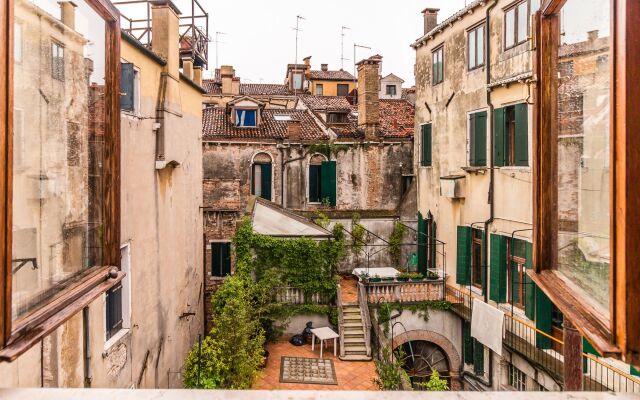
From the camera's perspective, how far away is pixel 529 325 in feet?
36.9

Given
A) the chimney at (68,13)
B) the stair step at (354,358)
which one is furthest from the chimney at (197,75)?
the chimney at (68,13)

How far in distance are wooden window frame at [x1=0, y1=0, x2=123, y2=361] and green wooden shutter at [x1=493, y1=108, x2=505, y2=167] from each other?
11.2 meters

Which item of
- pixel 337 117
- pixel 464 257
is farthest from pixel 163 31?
pixel 337 117

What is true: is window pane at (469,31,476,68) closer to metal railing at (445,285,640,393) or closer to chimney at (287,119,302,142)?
metal railing at (445,285,640,393)

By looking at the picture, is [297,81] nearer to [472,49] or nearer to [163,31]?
[472,49]

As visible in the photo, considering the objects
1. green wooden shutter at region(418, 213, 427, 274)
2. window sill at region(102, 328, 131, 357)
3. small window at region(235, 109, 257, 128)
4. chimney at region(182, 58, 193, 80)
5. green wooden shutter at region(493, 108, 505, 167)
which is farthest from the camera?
small window at region(235, 109, 257, 128)

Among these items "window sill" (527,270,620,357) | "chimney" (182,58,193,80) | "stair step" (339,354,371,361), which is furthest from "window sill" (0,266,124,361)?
"stair step" (339,354,371,361)

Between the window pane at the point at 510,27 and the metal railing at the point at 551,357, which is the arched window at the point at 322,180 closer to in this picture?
the metal railing at the point at 551,357

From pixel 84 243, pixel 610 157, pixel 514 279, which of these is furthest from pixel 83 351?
pixel 514 279

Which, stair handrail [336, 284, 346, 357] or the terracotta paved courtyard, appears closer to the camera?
the terracotta paved courtyard

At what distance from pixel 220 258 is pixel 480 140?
970cm

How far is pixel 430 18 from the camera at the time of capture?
19281 millimetres

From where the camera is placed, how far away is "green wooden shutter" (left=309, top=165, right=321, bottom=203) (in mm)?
22266

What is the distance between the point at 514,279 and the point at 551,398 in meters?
11.4
